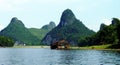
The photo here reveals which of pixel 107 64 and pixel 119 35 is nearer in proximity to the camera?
pixel 107 64

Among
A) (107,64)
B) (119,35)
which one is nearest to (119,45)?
(119,35)

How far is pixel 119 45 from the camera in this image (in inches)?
6698

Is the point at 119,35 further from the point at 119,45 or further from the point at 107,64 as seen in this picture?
the point at 107,64

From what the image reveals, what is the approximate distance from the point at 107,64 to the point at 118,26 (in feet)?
337

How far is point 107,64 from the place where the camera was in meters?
67.0

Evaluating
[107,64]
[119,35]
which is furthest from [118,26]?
[107,64]

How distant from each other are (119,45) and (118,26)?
10.5 m

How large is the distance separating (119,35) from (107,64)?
10118 cm

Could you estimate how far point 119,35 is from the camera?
544ft

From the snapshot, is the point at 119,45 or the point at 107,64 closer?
the point at 107,64

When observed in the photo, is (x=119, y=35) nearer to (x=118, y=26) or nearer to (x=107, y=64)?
(x=118, y=26)

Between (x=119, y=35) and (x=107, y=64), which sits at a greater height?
(x=119, y=35)

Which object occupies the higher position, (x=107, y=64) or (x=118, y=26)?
(x=118, y=26)
